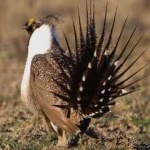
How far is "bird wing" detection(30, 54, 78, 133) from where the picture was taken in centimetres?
523

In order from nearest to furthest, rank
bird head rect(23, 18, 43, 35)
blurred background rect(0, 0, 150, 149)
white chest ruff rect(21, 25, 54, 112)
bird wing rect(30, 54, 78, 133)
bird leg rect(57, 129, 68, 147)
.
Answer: bird wing rect(30, 54, 78, 133), white chest ruff rect(21, 25, 54, 112), bird leg rect(57, 129, 68, 147), bird head rect(23, 18, 43, 35), blurred background rect(0, 0, 150, 149)

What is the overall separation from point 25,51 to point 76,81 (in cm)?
624

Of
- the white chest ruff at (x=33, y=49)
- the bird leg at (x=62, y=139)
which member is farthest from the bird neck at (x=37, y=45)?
the bird leg at (x=62, y=139)

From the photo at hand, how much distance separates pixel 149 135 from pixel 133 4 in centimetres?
1089

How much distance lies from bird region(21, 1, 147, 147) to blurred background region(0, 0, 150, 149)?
47 cm

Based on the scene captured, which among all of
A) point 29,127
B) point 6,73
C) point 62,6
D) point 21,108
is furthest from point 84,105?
point 62,6

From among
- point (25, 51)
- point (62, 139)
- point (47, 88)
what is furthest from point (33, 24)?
point (25, 51)

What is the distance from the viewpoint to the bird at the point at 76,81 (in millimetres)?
5031

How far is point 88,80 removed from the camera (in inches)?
198

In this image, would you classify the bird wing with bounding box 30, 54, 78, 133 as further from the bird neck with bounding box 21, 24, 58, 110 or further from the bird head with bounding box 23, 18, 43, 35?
the bird head with bounding box 23, 18, 43, 35

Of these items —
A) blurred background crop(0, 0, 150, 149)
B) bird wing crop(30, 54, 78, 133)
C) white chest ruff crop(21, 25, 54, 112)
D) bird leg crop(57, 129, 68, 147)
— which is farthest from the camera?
blurred background crop(0, 0, 150, 149)

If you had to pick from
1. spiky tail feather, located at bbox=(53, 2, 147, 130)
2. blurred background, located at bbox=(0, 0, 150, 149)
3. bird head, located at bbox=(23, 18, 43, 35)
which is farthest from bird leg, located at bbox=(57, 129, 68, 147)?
bird head, located at bbox=(23, 18, 43, 35)

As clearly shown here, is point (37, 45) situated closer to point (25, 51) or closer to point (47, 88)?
point (47, 88)

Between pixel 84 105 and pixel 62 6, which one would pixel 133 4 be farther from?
pixel 84 105
